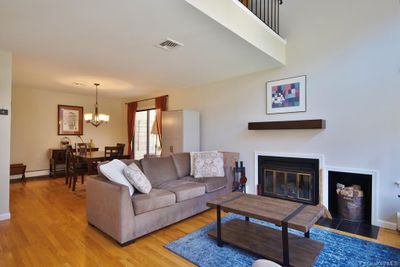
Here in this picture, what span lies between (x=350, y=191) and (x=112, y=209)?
10.2 ft

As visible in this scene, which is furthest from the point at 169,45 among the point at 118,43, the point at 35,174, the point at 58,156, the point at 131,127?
the point at 35,174

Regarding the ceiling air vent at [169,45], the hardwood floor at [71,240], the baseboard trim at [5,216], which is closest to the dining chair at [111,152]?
the hardwood floor at [71,240]

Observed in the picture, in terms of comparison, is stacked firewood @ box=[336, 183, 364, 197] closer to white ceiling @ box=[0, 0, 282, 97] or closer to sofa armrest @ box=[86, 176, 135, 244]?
white ceiling @ box=[0, 0, 282, 97]

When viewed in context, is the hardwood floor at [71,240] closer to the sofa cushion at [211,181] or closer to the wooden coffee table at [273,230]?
the sofa cushion at [211,181]

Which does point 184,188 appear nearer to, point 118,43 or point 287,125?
point 287,125

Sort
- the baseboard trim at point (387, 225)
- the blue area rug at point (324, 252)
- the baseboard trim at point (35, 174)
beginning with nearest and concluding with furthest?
1. the blue area rug at point (324, 252)
2. the baseboard trim at point (387, 225)
3. the baseboard trim at point (35, 174)

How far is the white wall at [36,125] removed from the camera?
18.5 ft

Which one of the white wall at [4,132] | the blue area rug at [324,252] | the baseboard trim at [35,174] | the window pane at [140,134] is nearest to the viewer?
the blue area rug at [324,252]

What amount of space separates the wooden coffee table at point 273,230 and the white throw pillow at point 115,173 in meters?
1.03

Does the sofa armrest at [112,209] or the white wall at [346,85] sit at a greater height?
the white wall at [346,85]

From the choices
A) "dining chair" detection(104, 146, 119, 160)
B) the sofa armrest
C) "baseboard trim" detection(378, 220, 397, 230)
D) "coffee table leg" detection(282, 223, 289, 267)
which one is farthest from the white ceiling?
"baseboard trim" detection(378, 220, 397, 230)

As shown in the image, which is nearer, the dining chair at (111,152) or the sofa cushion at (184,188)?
the sofa cushion at (184,188)

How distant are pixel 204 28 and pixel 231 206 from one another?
1.96 meters

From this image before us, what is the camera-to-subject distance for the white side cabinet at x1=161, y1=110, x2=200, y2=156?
474cm
